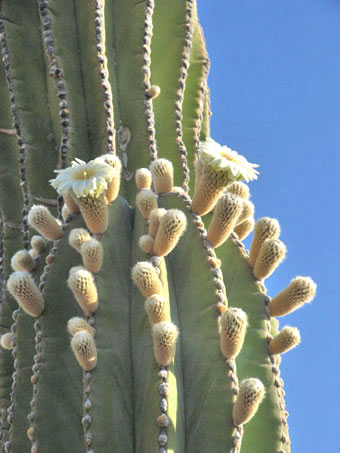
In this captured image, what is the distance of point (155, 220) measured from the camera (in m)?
1.60

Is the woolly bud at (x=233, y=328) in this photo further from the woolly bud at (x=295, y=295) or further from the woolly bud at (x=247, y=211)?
the woolly bud at (x=247, y=211)

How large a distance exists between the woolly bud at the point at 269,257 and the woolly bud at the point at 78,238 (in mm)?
435

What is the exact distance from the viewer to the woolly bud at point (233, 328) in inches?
52.7

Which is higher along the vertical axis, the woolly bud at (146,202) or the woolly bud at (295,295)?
the woolly bud at (146,202)

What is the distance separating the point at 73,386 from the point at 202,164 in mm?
658

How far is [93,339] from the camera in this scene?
1437 mm

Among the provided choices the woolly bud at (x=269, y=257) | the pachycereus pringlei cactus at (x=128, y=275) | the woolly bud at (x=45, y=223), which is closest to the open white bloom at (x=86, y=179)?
the pachycereus pringlei cactus at (x=128, y=275)

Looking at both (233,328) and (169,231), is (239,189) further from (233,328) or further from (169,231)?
(233,328)

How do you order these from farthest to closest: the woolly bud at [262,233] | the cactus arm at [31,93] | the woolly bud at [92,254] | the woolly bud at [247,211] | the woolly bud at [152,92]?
the cactus arm at [31,93] → the woolly bud at [152,92] → the woolly bud at [247,211] → the woolly bud at [262,233] → the woolly bud at [92,254]

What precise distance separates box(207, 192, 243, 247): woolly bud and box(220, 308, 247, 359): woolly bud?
27 cm

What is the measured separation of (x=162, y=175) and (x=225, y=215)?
0.26m

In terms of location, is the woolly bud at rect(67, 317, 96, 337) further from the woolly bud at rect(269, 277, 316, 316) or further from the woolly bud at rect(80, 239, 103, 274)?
the woolly bud at rect(269, 277, 316, 316)

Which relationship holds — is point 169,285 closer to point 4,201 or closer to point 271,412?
point 271,412

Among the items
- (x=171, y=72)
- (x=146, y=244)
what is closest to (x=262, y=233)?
(x=146, y=244)
